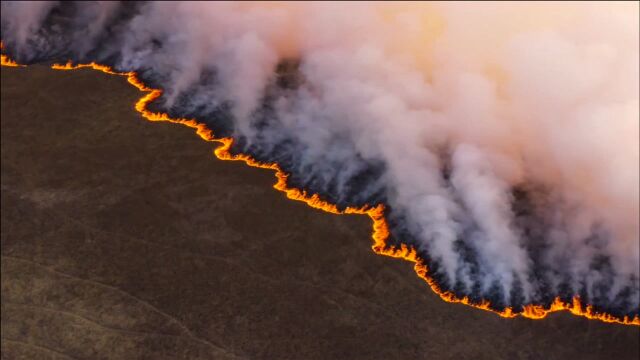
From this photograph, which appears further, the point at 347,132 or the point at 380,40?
the point at 380,40

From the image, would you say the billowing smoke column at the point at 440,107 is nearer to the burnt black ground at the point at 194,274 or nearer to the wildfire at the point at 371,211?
the wildfire at the point at 371,211

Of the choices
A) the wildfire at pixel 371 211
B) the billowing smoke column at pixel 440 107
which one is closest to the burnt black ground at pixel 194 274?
the wildfire at pixel 371 211

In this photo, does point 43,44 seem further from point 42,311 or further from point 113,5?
point 42,311

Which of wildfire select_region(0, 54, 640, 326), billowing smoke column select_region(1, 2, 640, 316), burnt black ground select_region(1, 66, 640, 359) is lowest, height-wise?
burnt black ground select_region(1, 66, 640, 359)

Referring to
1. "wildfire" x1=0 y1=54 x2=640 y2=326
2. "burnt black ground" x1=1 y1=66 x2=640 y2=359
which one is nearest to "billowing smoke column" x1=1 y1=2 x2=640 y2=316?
"wildfire" x1=0 y1=54 x2=640 y2=326

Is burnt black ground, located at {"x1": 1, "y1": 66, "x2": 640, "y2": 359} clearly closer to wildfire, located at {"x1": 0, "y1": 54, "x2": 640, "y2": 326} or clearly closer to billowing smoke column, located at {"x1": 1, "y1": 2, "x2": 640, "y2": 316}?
wildfire, located at {"x1": 0, "y1": 54, "x2": 640, "y2": 326}

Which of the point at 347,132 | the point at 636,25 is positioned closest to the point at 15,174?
the point at 347,132

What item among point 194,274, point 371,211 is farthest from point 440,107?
point 194,274
